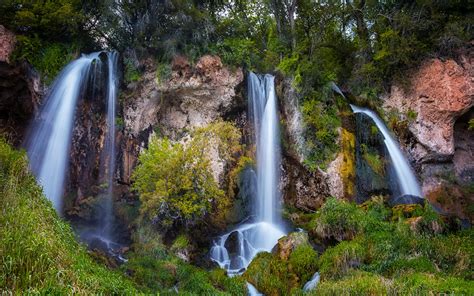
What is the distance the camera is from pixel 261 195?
731 inches

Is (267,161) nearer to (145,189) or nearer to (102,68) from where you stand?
(145,189)

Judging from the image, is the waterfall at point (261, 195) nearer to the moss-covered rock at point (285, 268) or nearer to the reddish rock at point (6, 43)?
the moss-covered rock at point (285, 268)

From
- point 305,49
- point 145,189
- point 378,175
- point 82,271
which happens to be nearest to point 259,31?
point 305,49

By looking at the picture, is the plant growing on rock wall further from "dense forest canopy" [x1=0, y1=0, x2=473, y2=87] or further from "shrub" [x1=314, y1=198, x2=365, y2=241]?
"dense forest canopy" [x1=0, y1=0, x2=473, y2=87]

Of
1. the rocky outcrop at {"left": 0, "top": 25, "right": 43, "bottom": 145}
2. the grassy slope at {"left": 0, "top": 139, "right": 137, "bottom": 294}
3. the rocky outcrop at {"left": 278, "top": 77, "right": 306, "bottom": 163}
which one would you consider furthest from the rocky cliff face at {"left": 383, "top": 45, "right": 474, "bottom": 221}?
the rocky outcrop at {"left": 0, "top": 25, "right": 43, "bottom": 145}

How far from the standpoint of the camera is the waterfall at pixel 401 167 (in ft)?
59.1

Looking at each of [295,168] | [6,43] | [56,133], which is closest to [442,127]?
[295,168]

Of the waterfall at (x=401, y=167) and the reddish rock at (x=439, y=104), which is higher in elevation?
the reddish rock at (x=439, y=104)

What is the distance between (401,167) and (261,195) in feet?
22.3

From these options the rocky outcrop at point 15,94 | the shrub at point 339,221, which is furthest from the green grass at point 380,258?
the rocky outcrop at point 15,94

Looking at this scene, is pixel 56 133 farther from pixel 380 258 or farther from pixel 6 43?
pixel 380 258

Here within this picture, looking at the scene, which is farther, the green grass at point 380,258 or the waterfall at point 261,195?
the waterfall at point 261,195

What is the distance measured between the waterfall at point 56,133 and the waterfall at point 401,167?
46.3 ft

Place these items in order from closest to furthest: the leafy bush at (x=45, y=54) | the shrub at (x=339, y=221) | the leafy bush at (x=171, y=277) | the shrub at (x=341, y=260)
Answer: the leafy bush at (x=171, y=277) → the shrub at (x=341, y=260) → the shrub at (x=339, y=221) → the leafy bush at (x=45, y=54)
